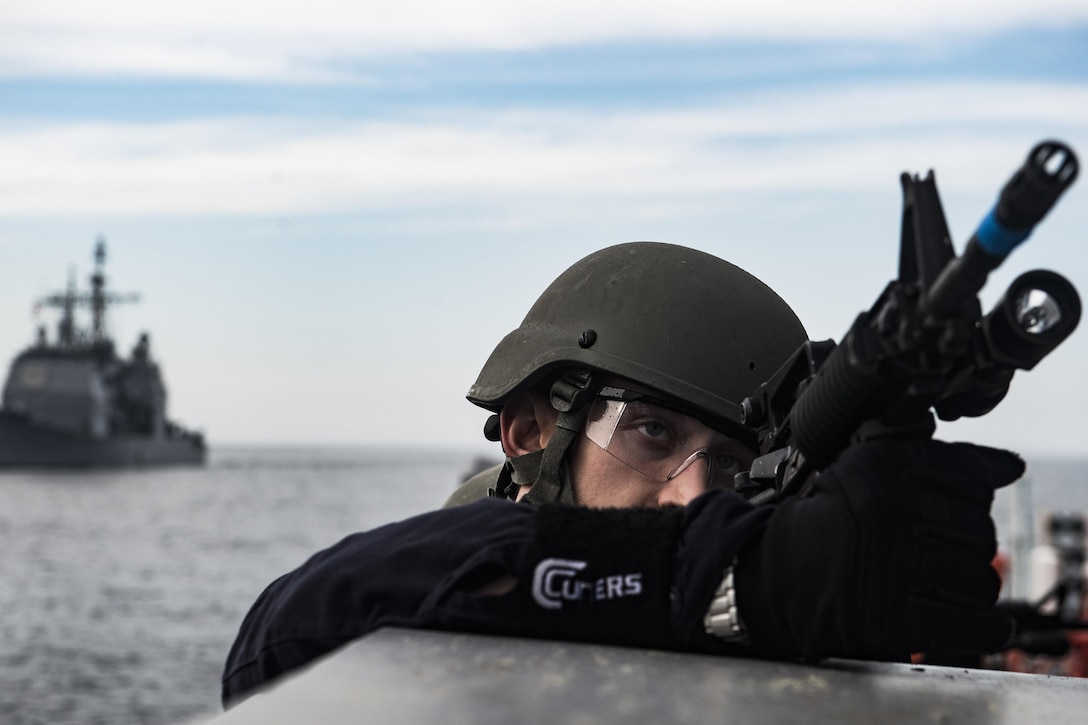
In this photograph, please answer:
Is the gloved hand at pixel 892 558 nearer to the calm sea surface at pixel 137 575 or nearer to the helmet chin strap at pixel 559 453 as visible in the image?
the calm sea surface at pixel 137 575

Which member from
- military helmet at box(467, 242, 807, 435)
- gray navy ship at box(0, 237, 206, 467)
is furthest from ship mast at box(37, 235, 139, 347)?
military helmet at box(467, 242, 807, 435)

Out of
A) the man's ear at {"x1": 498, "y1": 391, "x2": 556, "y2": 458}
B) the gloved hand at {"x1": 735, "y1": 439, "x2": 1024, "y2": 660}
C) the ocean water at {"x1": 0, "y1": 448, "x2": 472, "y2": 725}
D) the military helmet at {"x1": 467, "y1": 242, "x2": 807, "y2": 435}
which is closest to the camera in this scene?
the gloved hand at {"x1": 735, "y1": 439, "x2": 1024, "y2": 660}

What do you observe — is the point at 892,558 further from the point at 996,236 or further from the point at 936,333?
the point at 996,236

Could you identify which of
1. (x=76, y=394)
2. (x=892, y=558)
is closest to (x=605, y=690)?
(x=892, y=558)

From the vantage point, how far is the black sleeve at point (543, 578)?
6.38 feet

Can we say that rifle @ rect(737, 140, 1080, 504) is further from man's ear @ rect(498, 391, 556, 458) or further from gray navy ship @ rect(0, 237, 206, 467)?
gray navy ship @ rect(0, 237, 206, 467)

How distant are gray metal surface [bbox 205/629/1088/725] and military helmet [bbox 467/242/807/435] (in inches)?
71.3

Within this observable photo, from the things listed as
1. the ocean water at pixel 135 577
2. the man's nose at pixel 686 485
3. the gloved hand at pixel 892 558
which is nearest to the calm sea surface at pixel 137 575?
the ocean water at pixel 135 577

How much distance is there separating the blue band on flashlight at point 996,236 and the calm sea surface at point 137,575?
113 centimetres

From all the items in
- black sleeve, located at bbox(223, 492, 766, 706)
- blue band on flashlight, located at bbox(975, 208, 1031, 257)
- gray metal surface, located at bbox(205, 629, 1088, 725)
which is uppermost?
blue band on flashlight, located at bbox(975, 208, 1031, 257)

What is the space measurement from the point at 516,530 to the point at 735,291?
2.18 metres

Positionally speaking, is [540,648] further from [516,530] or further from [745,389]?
[745,389]

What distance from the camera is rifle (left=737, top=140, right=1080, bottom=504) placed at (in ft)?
5.28

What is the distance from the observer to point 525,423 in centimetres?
397
